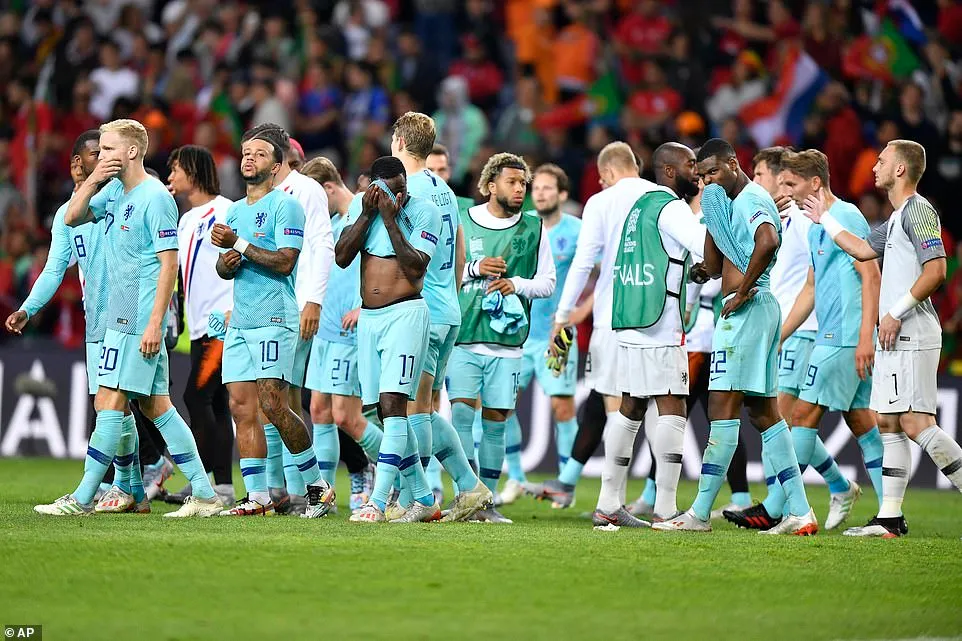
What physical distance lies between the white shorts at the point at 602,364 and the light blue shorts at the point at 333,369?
188cm

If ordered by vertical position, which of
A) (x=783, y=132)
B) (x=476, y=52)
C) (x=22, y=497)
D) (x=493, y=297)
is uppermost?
(x=476, y=52)

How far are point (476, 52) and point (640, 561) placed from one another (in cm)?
1396

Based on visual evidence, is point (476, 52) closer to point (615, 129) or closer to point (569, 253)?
point (615, 129)

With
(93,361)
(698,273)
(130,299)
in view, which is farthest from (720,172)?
(93,361)

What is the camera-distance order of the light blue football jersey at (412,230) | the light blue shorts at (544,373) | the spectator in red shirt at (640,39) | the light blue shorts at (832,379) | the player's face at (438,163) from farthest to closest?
the spectator in red shirt at (640,39) < the light blue shorts at (544,373) < the player's face at (438,163) < the light blue shorts at (832,379) < the light blue football jersey at (412,230)

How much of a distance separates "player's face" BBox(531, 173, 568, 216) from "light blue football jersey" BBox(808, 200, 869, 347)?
9.52 feet

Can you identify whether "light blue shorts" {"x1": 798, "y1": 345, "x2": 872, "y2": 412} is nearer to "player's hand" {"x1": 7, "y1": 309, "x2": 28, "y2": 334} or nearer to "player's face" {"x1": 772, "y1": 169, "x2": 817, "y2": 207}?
"player's face" {"x1": 772, "y1": 169, "x2": 817, "y2": 207}

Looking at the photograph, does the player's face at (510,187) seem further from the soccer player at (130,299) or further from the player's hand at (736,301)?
the soccer player at (130,299)

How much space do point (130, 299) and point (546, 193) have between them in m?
4.64

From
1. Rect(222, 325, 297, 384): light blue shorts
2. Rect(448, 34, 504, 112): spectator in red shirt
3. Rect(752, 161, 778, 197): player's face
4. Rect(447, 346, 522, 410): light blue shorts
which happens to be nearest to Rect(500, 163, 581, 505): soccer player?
Rect(447, 346, 522, 410): light blue shorts

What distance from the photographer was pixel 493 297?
438 inches

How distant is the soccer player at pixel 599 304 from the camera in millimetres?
11070

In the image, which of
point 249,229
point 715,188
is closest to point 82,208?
point 249,229

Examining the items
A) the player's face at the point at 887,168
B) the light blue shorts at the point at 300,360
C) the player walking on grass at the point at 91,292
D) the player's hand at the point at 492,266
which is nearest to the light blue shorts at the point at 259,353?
the light blue shorts at the point at 300,360
